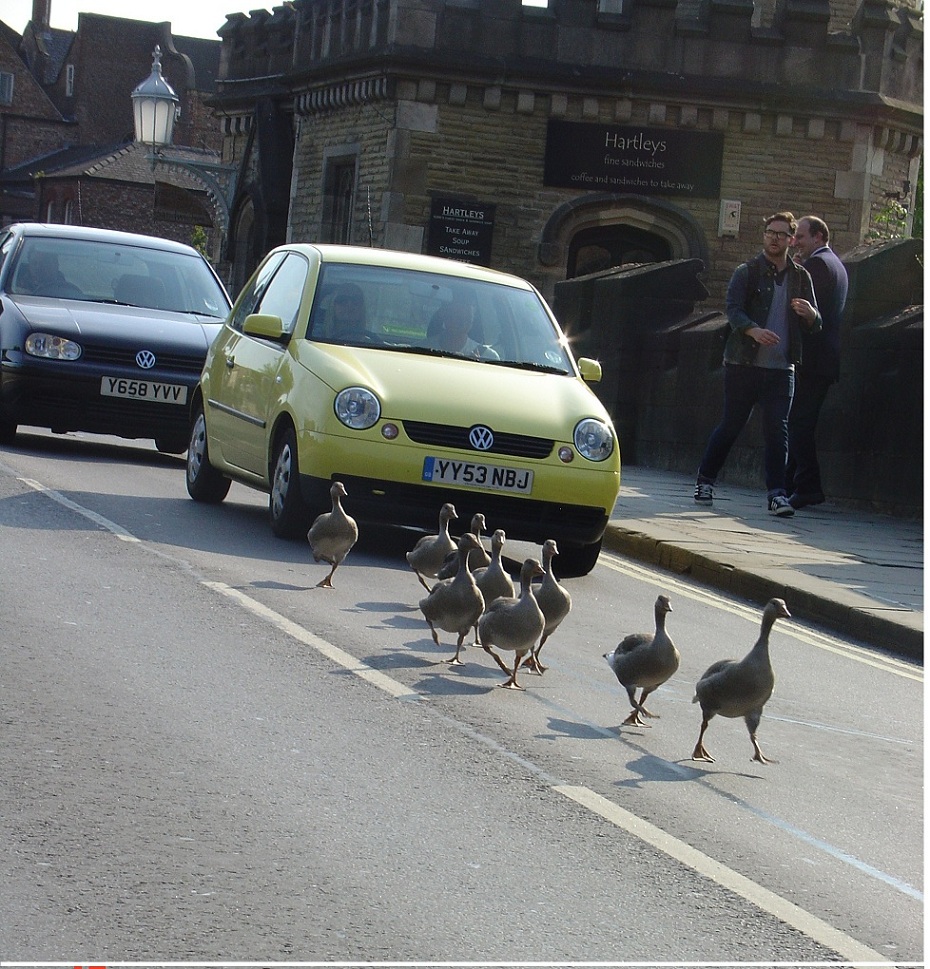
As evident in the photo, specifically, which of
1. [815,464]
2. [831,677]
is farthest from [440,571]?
[815,464]

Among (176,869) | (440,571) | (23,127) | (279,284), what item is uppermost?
(23,127)

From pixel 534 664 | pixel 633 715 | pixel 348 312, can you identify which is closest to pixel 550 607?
pixel 534 664

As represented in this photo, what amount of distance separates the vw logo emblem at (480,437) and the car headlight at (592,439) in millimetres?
557

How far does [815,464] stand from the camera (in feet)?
50.7

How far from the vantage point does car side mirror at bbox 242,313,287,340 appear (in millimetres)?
11070

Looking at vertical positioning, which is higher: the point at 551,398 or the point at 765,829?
the point at 551,398

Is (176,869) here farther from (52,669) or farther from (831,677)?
(831,677)

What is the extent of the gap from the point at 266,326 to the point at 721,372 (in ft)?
26.8

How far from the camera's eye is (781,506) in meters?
14.4

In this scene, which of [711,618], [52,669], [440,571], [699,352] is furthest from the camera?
[699,352]

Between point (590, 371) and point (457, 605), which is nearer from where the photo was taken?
point (457, 605)

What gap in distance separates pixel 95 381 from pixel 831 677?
750cm

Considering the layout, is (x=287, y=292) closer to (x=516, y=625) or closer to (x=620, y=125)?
(x=516, y=625)

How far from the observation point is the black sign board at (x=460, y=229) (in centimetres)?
3139
